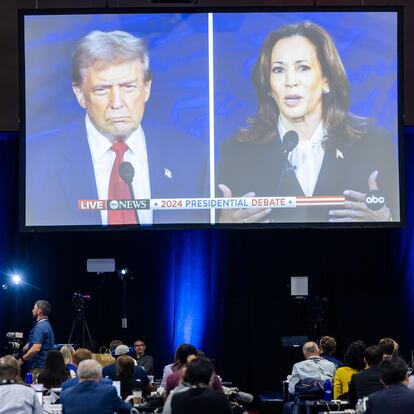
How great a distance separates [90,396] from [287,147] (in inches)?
181

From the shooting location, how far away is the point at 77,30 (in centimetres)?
1010

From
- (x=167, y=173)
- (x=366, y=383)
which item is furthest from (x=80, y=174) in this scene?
(x=366, y=383)

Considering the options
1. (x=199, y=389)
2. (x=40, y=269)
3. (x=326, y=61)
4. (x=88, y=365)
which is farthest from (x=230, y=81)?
(x=199, y=389)

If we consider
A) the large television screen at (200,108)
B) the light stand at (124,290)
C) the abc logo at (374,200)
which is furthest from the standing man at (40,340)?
the abc logo at (374,200)

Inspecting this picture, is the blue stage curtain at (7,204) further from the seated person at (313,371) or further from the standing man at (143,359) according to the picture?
the seated person at (313,371)

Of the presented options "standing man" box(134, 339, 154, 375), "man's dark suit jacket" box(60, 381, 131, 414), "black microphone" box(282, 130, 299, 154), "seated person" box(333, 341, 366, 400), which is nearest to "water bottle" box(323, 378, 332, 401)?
"seated person" box(333, 341, 366, 400)

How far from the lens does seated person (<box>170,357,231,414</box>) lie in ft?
16.9

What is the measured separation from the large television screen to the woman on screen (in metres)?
0.01

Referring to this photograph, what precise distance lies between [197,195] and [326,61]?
1.87 metres

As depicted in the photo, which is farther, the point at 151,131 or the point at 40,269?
the point at 40,269

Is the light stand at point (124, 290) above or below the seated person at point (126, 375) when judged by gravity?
above

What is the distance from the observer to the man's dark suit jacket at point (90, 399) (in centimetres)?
592

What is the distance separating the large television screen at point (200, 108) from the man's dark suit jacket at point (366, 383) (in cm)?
335

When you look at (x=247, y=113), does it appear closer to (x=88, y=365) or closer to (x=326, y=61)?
(x=326, y=61)
